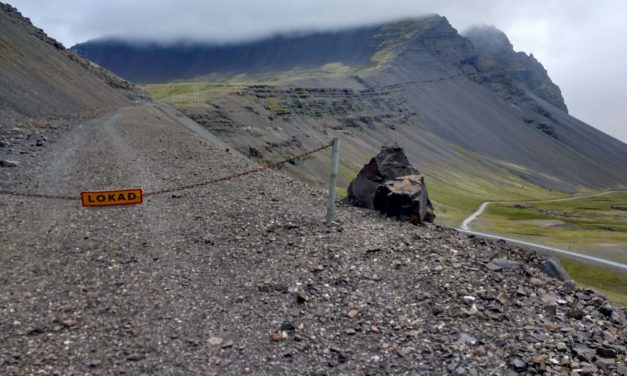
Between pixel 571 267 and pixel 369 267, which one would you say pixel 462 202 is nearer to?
pixel 571 267

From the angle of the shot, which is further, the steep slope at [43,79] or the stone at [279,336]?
the steep slope at [43,79]

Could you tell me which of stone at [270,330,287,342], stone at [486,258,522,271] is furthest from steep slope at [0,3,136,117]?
stone at [486,258,522,271]

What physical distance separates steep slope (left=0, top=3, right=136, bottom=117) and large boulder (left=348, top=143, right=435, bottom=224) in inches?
1354

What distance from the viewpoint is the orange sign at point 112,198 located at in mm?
14602

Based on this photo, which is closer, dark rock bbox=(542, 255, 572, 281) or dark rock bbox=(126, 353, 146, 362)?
dark rock bbox=(126, 353, 146, 362)

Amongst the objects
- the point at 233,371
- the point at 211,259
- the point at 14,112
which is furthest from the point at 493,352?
the point at 14,112

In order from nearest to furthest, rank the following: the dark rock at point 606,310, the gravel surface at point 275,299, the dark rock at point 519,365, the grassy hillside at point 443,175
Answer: the dark rock at point 519,365 → the gravel surface at point 275,299 → the dark rock at point 606,310 → the grassy hillside at point 443,175

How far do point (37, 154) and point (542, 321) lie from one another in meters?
29.2

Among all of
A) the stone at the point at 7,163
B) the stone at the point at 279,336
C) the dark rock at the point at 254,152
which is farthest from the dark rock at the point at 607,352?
the dark rock at the point at 254,152

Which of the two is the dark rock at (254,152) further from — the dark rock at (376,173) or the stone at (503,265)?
the stone at (503,265)

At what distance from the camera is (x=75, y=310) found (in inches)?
457

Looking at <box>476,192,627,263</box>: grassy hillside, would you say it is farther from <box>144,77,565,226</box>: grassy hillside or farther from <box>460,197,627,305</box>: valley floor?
<box>144,77,565,226</box>: grassy hillside

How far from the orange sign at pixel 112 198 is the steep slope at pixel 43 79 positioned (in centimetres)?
3417

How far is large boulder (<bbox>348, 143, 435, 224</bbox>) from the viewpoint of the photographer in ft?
63.3
